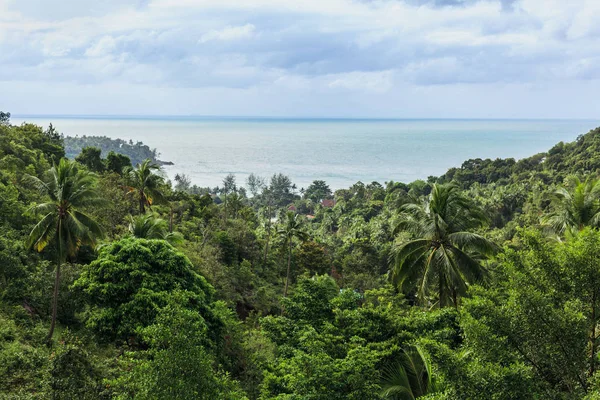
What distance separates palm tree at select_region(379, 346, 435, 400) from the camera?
38.2ft

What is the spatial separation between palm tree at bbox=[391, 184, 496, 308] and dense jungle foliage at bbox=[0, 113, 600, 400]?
0.18 feet

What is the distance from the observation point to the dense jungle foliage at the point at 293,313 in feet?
26.2

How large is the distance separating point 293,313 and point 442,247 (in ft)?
16.9

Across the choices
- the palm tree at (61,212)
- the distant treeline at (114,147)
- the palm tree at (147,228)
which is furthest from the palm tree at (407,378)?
the distant treeline at (114,147)

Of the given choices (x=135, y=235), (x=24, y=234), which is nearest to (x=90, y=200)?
(x=135, y=235)

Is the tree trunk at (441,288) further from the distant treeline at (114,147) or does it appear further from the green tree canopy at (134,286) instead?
the distant treeline at (114,147)

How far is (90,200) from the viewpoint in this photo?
17.0 metres

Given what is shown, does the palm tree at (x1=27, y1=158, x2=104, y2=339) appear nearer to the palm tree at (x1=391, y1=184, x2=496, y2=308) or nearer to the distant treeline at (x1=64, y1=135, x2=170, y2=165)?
the palm tree at (x1=391, y1=184, x2=496, y2=308)

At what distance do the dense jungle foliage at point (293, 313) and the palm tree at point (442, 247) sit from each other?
5 cm

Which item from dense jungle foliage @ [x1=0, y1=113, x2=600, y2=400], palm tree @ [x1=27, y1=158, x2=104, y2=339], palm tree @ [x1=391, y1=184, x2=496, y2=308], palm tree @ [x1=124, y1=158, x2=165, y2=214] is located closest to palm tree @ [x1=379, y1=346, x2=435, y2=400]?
dense jungle foliage @ [x1=0, y1=113, x2=600, y2=400]

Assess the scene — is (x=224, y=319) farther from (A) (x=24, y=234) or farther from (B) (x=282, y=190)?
(B) (x=282, y=190)

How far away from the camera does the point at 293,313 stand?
15.2m

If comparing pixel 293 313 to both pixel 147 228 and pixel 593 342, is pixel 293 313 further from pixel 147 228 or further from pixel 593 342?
pixel 593 342

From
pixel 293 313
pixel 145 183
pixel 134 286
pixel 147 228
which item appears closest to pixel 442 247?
pixel 293 313
